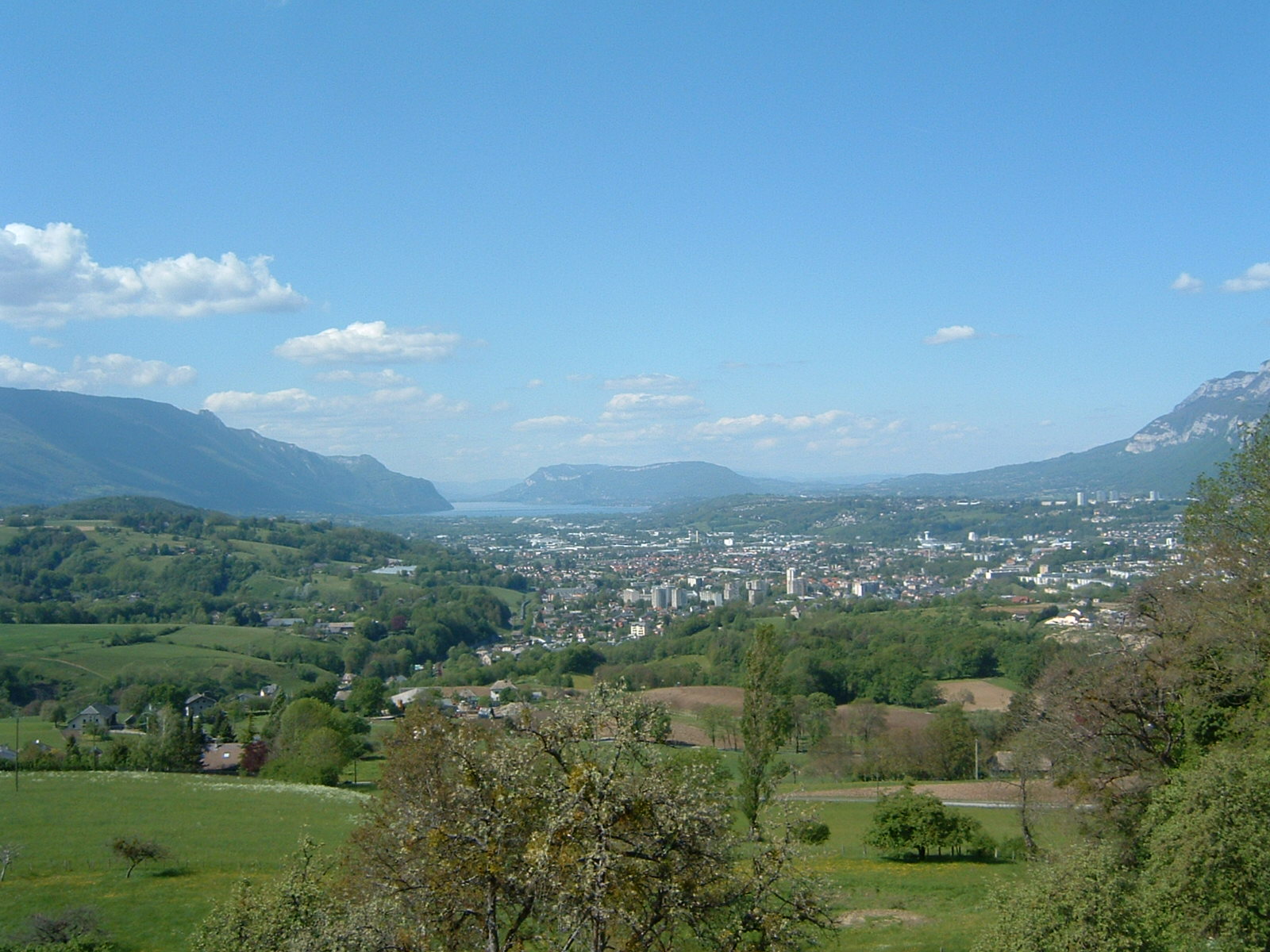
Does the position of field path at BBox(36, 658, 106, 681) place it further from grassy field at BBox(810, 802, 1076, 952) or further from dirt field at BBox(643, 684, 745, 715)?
grassy field at BBox(810, 802, 1076, 952)

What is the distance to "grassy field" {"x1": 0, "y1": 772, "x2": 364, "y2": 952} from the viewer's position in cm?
2002

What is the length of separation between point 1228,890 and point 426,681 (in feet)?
257

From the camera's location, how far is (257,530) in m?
151

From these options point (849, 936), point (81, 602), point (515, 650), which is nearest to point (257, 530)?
point (81, 602)

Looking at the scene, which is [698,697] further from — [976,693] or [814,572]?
[814,572]

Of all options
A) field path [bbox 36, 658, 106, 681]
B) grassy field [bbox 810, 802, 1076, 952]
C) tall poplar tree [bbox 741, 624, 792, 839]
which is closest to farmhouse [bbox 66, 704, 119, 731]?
field path [bbox 36, 658, 106, 681]

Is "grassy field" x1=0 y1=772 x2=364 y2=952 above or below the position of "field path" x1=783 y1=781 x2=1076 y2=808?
above

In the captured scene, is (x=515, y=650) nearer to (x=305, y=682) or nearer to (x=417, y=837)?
(x=305, y=682)

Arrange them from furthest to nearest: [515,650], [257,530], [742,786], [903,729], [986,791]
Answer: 1. [257,530]
2. [515,650]
3. [903,729]
4. [986,791]
5. [742,786]

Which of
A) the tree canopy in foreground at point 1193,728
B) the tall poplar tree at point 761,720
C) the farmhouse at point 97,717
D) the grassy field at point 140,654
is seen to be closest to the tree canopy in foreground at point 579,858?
the tree canopy in foreground at point 1193,728

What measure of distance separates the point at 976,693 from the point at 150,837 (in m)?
55.9

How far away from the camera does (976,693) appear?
214 feet

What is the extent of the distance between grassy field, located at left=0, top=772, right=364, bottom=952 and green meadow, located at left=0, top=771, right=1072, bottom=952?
0.18 ft

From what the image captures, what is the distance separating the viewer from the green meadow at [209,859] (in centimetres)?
1938
